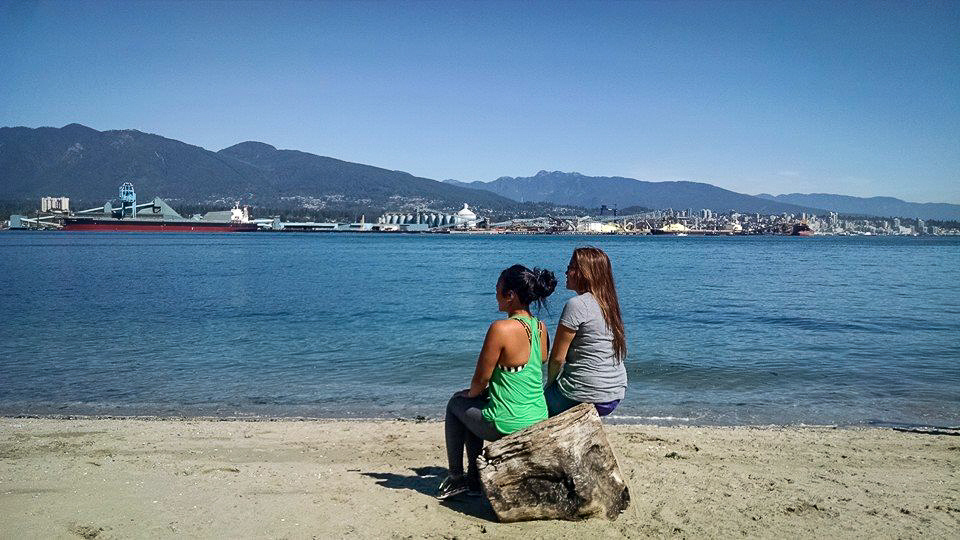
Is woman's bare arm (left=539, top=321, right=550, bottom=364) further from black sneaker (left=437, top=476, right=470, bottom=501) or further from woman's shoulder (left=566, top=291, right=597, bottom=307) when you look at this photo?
black sneaker (left=437, top=476, right=470, bottom=501)

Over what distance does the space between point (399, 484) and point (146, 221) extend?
14469cm

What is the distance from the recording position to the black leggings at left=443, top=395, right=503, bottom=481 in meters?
4.72

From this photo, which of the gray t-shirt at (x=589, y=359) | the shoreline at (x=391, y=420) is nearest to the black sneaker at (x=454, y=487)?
the gray t-shirt at (x=589, y=359)

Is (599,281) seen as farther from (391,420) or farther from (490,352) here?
(391,420)

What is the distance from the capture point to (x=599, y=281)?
15.8 feet

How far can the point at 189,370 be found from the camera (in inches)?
484

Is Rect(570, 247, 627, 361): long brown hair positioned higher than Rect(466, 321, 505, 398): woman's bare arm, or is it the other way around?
Rect(570, 247, 627, 361): long brown hair

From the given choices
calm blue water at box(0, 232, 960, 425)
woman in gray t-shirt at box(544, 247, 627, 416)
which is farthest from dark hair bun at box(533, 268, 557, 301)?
calm blue water at box(0, 232, 960, 425)

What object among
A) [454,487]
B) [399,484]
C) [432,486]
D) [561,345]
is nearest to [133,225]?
[399,484]

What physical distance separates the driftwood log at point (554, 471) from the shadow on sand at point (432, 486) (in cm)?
27

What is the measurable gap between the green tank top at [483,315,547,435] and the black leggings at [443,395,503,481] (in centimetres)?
7

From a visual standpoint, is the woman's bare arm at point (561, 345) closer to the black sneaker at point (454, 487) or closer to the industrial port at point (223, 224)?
the black sneaker at point (454, 487)

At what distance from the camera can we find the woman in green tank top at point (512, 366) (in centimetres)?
454

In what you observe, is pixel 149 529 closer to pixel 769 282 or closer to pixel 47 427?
pixel 47 427
